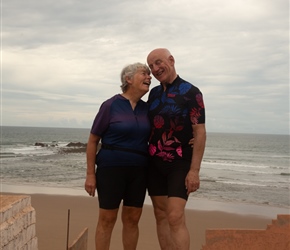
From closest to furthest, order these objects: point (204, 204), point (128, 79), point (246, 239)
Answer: point (128, 79) → point (246, 239) → point (204, 204)

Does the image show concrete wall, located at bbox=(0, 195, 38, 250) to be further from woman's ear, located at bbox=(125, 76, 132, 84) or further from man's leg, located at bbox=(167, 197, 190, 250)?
woman's ear, located at bbox=(125, 76, 132, 84)

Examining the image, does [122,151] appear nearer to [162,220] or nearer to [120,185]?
[120,185]

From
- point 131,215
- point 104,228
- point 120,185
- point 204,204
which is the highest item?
point 120,185

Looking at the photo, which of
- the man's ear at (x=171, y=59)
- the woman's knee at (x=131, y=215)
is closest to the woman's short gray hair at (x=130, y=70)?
the man's ear at (x=171, y=59)

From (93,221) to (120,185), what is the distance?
24.8 feet

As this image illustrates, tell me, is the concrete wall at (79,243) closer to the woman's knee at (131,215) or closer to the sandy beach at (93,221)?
the woman's knee at (131,215)

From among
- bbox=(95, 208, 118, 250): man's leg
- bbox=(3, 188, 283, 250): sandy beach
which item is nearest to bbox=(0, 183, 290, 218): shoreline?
bbox=(3, 188, 283, 250): sandy beach

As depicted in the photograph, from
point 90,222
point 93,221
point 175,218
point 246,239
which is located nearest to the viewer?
point 175,218

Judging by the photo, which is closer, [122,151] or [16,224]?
[122,151]

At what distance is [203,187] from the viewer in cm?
1880

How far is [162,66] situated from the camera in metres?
3.67

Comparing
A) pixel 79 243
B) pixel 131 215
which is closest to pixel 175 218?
pixel 131 215

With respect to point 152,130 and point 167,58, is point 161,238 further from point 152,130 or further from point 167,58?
point 167,58

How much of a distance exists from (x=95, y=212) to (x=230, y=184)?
10.1 metres
